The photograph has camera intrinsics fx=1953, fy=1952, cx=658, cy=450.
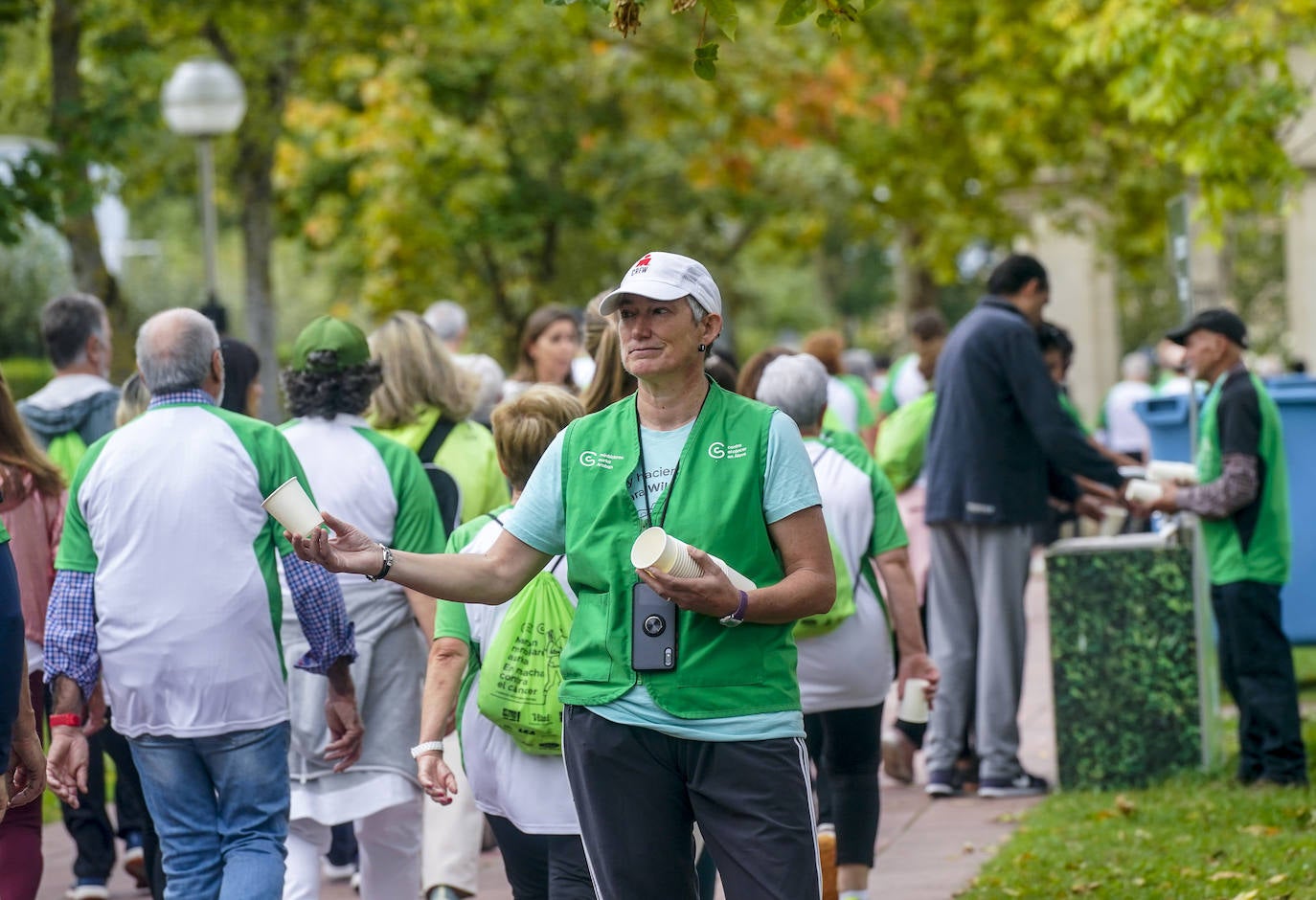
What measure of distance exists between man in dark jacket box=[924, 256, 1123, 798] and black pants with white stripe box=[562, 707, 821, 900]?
4.55 m

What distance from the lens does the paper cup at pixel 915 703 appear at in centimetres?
588

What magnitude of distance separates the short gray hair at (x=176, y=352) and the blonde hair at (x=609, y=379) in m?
1.10

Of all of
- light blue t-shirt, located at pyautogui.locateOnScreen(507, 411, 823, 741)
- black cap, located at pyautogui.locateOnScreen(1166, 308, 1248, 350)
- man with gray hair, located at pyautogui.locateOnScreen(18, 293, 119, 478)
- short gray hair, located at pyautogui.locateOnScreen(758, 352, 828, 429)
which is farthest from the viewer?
black cap, located at pyautogui.locateOnScreen(1166, 308, 1248, 350)

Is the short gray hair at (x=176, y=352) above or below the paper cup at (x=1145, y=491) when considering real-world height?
above

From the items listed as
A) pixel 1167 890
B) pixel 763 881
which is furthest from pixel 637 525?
pixel 1167 890

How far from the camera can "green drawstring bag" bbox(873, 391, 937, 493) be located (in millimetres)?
9555

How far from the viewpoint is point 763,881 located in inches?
152

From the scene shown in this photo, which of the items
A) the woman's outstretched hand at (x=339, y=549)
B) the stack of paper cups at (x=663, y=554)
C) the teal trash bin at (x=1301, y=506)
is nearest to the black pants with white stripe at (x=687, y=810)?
the stack of paper cups at (x=663, y=554)

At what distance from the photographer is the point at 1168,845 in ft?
23.2

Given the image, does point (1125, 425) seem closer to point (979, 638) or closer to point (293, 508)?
point (979, 638)

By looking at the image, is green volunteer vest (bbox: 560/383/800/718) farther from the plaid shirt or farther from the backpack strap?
the backpack strap

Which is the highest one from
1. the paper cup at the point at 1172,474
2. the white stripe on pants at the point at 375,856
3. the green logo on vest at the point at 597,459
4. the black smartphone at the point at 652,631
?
the green logo on vest at the point at 597,459

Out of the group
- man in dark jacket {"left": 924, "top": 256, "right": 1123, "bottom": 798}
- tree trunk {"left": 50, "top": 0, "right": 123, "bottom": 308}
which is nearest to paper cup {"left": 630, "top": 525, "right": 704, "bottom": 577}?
man in dark jacket {"left": 924, "top": 256, "right": 1123, "bottom": 798}

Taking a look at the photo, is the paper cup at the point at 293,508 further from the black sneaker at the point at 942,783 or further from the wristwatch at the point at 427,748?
the black sneaker at the point at 942,783
